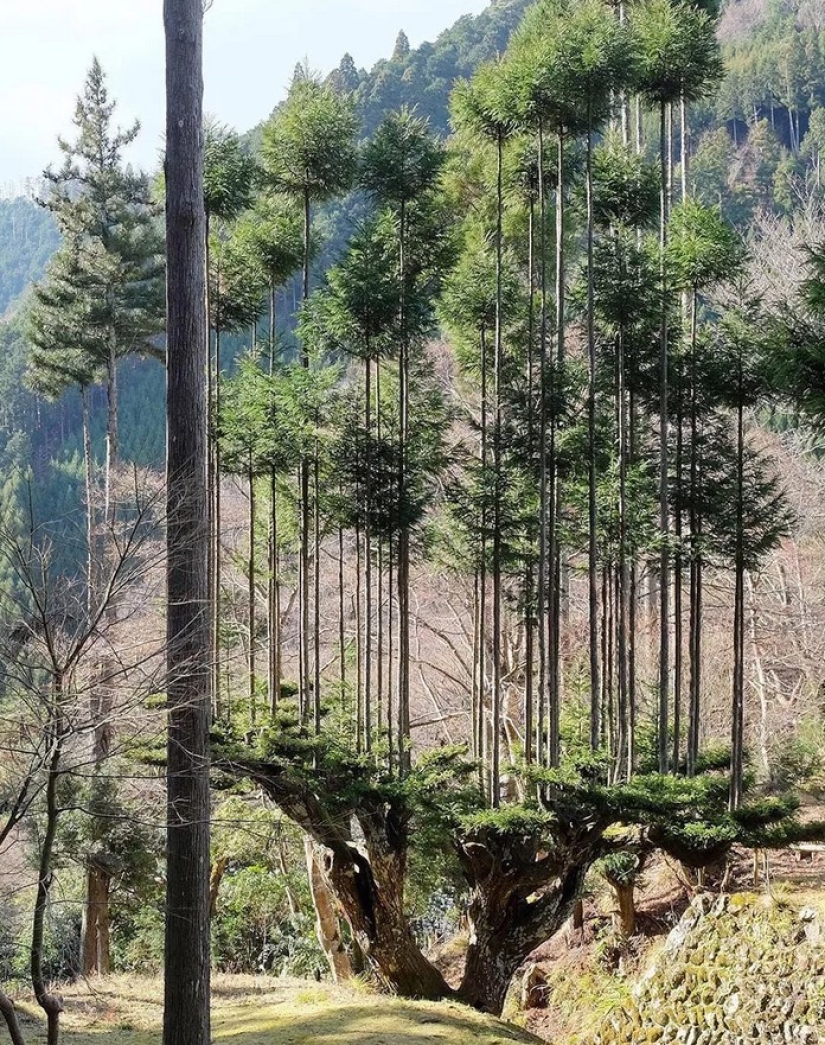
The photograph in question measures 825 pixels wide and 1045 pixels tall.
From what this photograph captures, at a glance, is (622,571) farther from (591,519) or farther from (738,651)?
(738,651)

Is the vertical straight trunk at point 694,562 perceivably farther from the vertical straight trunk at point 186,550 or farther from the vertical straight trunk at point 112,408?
the vertical straight trunk at point 112,408

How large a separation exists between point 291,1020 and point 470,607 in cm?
637

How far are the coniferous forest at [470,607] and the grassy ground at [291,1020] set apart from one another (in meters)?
0.06

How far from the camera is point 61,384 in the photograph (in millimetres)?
14422

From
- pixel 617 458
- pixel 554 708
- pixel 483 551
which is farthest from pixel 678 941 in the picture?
pixel 617 458

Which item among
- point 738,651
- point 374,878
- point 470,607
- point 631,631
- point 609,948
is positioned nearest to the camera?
point 738,651

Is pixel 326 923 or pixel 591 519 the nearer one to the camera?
pixel 591 519

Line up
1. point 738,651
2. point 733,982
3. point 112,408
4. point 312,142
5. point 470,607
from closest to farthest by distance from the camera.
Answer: point 733,982, point 738,651, point 312,142, point 470,607, point 112,408

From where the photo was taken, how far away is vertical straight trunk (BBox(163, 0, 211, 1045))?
179 inches

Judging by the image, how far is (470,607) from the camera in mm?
12703

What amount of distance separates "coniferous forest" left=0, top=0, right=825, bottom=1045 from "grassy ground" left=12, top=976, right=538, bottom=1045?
59 millimetres

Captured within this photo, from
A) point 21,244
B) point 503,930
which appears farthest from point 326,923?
point 21,244

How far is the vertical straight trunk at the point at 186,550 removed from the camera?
4559 millimetres

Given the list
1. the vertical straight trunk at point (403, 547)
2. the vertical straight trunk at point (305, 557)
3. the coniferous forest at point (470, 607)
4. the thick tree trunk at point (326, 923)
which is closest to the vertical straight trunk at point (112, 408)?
the coniferous forest at point (470, 607)
